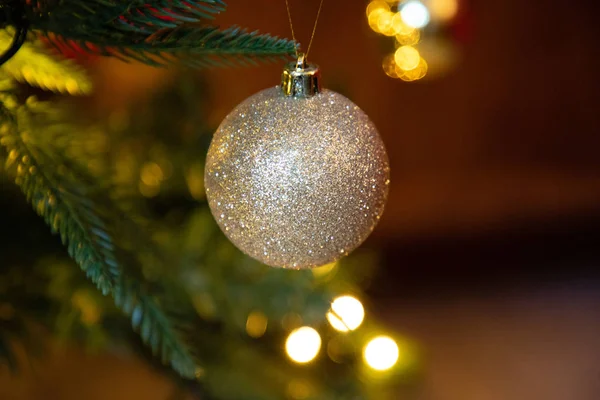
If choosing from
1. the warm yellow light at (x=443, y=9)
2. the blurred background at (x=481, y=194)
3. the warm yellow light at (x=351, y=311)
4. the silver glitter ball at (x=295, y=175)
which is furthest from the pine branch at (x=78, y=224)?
the blurred background at (x=481, y=194)

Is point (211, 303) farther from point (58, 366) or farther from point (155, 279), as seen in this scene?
point (58, 366)

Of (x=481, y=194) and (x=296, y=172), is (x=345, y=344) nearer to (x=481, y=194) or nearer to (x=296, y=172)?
(x=296, y=172)

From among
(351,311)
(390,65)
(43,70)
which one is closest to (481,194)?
(390,65)

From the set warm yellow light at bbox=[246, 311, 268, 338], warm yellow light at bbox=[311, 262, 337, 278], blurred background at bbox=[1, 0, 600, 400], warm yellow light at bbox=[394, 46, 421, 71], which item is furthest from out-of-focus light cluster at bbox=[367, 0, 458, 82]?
warm yellow light at bbox=[246, 311, 268, 338]

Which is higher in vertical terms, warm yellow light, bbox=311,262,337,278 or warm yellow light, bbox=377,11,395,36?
warm yellow light, bbox=377,11,395,36

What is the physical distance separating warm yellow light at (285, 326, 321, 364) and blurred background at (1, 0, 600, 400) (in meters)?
0.50

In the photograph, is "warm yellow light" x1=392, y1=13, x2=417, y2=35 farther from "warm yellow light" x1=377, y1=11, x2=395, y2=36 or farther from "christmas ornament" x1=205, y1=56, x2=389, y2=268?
"christmas ornament" x1=205, y1=56, x2=389, y2=268

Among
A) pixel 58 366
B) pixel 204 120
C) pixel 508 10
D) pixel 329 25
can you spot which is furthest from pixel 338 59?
pixel 58 366

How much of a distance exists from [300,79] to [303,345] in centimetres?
61

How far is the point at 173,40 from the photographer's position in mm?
407

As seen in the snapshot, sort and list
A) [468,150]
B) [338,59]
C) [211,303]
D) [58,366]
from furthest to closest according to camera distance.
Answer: [468,150] → [338,59] → [58,366] → [211,303]

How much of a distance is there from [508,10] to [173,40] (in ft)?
4.21

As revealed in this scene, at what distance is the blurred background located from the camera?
4.59 feet

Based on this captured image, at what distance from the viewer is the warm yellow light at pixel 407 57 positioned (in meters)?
0.98
